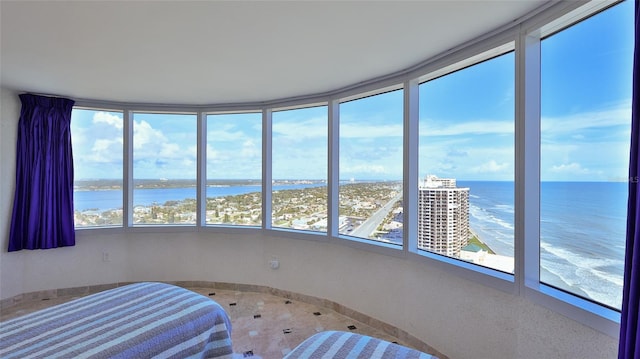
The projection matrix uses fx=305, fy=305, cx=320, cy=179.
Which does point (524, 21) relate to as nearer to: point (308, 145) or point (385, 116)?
point (385, 116)

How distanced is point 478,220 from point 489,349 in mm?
790

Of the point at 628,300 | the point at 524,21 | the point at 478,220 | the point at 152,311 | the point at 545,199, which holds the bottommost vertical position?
the point at 152,311

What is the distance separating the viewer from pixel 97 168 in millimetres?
3631

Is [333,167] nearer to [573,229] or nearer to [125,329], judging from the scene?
[573,229]

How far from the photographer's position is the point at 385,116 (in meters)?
2.80

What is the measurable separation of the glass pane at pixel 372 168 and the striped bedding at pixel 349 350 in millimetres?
1214

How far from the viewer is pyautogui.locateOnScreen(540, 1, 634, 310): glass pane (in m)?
1.36

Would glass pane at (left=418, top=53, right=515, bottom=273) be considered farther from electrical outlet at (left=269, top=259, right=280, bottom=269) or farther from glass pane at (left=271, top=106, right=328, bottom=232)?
electrical outlet at (left=269, top=259, right=280, bottom=269)

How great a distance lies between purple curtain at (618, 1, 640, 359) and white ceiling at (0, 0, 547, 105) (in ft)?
2.32

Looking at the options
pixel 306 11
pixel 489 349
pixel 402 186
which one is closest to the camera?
pixel 306 11

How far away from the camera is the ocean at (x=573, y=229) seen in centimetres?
138

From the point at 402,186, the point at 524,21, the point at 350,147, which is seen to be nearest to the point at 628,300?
the point at 524,21

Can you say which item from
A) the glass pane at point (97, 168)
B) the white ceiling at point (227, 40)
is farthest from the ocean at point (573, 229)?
the glass pane at point (97, 168)

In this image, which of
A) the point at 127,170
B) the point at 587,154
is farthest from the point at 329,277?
the point at 127,170
